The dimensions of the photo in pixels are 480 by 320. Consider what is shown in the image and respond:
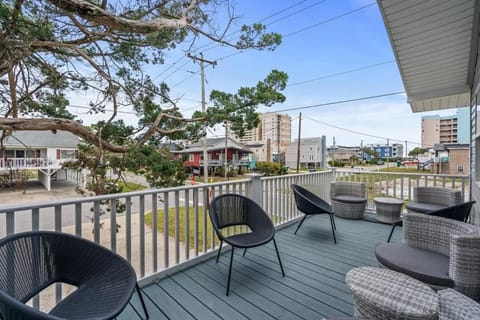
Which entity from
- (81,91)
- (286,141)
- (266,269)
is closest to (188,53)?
(81,91)

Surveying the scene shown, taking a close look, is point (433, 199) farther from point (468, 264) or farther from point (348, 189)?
point (468, 264)

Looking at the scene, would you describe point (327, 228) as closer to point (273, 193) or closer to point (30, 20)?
point (273, 193)

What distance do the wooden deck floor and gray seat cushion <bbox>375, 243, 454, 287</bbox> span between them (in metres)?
0.51

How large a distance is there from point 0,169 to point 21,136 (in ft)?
33.4

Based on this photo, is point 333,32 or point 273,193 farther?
point 333,32

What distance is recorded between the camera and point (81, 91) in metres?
5.27

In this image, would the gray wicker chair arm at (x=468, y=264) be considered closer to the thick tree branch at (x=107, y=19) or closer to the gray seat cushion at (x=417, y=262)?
the gray seat cushion at (x=417, y=262)

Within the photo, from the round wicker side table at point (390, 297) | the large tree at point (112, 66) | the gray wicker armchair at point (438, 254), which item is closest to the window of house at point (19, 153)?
the large tree at point (112, 66)

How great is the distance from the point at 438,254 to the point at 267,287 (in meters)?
1.48

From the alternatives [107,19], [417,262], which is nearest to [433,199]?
[417,262]

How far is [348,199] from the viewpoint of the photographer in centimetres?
448

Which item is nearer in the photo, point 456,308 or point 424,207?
point 456,308

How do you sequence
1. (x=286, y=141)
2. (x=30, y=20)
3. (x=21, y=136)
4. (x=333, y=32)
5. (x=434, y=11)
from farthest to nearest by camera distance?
(x=286, y=141) < (x=21, y=136) < (x=333, y=32) < (x=30, y=20) < (x=434, y=11)

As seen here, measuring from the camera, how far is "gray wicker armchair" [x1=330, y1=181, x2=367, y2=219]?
14.8ft
